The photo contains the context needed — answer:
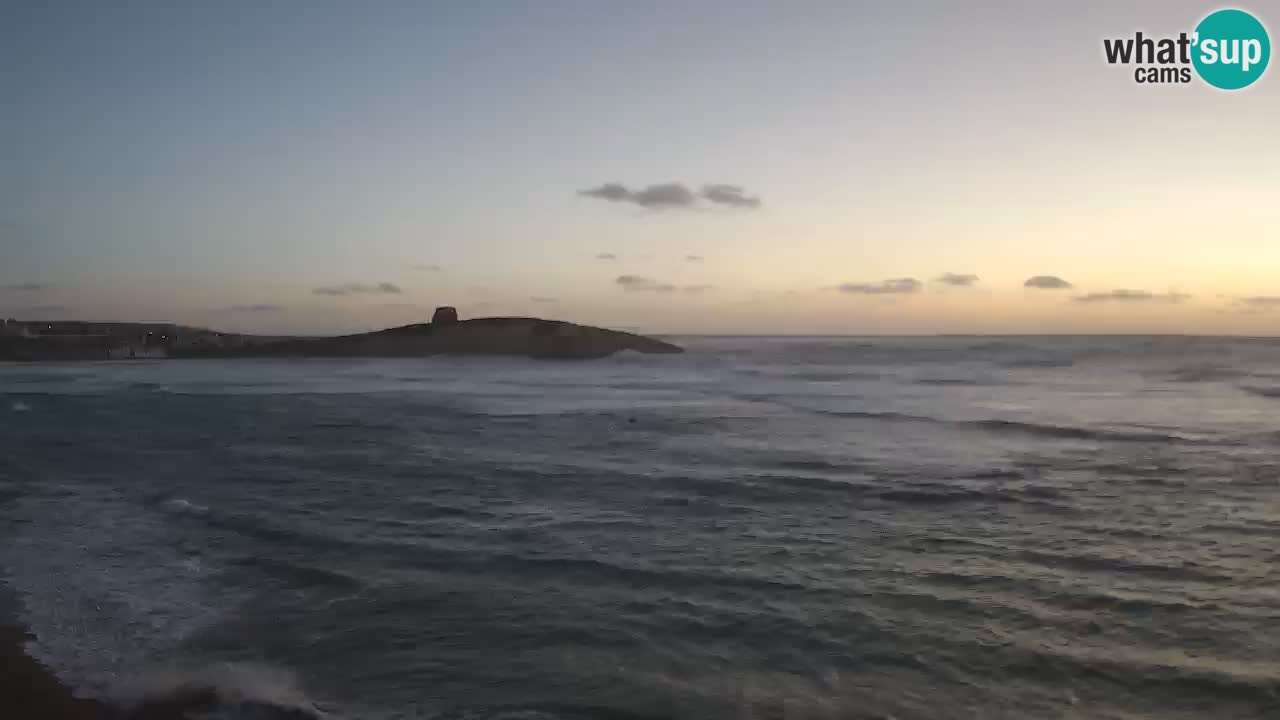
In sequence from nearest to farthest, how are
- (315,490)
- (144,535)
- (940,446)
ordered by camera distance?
(144,535), (315,490), (940,446)

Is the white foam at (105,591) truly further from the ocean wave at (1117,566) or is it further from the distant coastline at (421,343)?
the distant coastline at (421,343)

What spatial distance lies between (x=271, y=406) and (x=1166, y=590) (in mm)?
35472

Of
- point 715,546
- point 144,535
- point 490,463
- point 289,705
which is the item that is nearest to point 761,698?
point 289,705

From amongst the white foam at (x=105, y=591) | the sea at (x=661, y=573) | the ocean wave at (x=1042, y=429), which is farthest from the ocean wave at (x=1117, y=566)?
the ocean wave at (x=1042, y=429)

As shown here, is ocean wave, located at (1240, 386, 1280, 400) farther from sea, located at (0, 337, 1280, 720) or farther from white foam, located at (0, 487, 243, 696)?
white foam, located at (0, 487, 243, 696)

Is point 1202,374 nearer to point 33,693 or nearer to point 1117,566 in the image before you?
point 1117,566

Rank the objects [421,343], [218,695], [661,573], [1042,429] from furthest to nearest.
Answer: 1. [421,343]
2. [1042,429]
3. [661,573]
4. [218,695]

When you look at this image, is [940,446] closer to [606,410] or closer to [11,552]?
[606,410]

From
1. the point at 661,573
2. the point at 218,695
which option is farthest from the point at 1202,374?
the point at 218,695

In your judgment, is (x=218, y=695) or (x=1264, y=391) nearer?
(x=218, y=695)

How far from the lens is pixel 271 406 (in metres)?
37.0

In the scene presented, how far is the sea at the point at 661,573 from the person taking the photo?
734 cm

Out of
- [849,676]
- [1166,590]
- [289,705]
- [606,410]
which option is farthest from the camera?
[606,410]

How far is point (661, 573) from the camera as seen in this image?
423 inches
